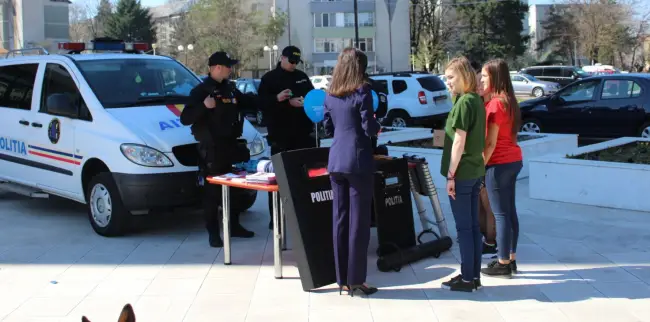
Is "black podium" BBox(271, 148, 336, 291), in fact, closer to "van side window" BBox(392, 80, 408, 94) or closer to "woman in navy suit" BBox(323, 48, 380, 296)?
"woman in navy suit" BBox(323, 48, 380, 296)

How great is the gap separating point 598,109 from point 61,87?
1067 cm

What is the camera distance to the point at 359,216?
17.0ft

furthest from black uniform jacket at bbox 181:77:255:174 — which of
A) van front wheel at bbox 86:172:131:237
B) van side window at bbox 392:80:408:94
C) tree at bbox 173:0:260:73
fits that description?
tree at bbox 173:0:260:73

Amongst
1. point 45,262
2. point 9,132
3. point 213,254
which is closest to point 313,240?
point 213,254

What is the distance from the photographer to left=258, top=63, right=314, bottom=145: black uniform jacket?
7.16 meters

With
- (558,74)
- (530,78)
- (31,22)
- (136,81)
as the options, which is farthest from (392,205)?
(558,74)

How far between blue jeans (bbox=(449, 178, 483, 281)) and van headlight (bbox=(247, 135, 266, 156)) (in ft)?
10.0

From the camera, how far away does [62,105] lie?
7.57 m

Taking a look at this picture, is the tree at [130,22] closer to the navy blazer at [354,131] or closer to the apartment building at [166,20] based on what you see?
Result: the apartment building at [166,20]

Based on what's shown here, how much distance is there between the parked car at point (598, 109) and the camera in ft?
46.3

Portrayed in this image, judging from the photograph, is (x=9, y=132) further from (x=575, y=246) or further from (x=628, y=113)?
(x=628, y=113)

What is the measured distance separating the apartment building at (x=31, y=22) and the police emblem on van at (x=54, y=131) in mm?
24751

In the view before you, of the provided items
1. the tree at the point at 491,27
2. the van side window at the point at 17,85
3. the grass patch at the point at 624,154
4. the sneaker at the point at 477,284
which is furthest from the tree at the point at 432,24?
the sneaker at the point at 477,284

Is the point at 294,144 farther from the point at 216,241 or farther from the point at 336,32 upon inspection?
the point at 336,32
